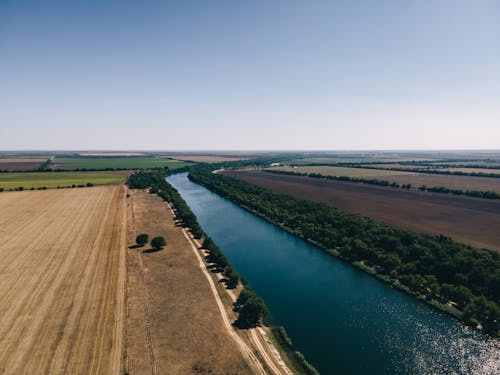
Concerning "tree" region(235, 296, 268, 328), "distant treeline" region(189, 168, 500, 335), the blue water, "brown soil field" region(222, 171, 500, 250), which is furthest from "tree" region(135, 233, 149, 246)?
Result: "brown soil field" region(222, 171, 500, 250)

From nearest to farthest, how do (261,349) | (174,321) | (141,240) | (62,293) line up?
(261,349), (174,321), (62,293), (141,240)

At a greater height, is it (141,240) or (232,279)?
(141,240)

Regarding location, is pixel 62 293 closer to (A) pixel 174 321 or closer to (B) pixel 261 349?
(A) pixel 174 321

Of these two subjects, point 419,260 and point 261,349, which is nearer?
point 261,349

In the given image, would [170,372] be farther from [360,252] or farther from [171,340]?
[360,252]

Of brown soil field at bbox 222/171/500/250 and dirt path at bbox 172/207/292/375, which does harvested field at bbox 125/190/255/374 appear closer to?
dirt path at bbox 172/207/292/375

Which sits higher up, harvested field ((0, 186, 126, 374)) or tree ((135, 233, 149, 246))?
tree ((135, 233, 149, 246))

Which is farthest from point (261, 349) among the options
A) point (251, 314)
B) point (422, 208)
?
point (422, 208)

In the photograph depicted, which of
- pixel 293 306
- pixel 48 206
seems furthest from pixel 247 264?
pixel 48 206
